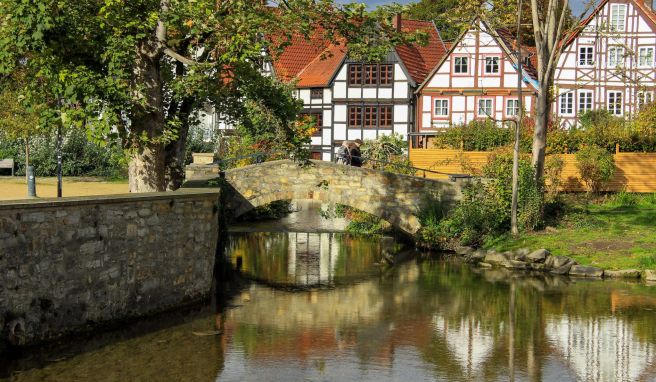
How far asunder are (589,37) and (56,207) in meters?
36.5

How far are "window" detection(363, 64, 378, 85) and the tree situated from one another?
29193 millimetres

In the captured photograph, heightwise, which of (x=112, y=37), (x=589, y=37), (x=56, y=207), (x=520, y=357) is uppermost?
(x=589, y=37)

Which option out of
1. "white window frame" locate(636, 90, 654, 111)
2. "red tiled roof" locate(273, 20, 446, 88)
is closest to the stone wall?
"white window frame" locate(636, 90, 654, 111)

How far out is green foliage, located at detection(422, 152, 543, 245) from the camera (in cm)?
2683

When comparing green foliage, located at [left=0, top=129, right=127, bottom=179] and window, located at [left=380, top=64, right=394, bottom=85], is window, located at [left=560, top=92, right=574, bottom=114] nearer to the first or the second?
window, located at [left=380, top=64, right=394, bottom=85]

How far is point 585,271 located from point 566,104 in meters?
24.9

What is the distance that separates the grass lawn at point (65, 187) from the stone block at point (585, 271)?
1421cm

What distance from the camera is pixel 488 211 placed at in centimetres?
2697

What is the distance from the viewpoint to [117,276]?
15266mm

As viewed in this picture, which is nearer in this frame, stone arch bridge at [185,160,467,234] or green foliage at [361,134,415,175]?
stone arch bridge at [185,160,467,234]

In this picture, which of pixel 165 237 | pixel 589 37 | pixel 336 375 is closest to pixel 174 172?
pixel 165 237

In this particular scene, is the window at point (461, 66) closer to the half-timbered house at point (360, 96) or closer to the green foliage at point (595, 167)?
the half-timbered house at point (360, 96)

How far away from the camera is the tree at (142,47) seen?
1645 cm

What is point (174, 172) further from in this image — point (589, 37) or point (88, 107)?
point (589, 37)
